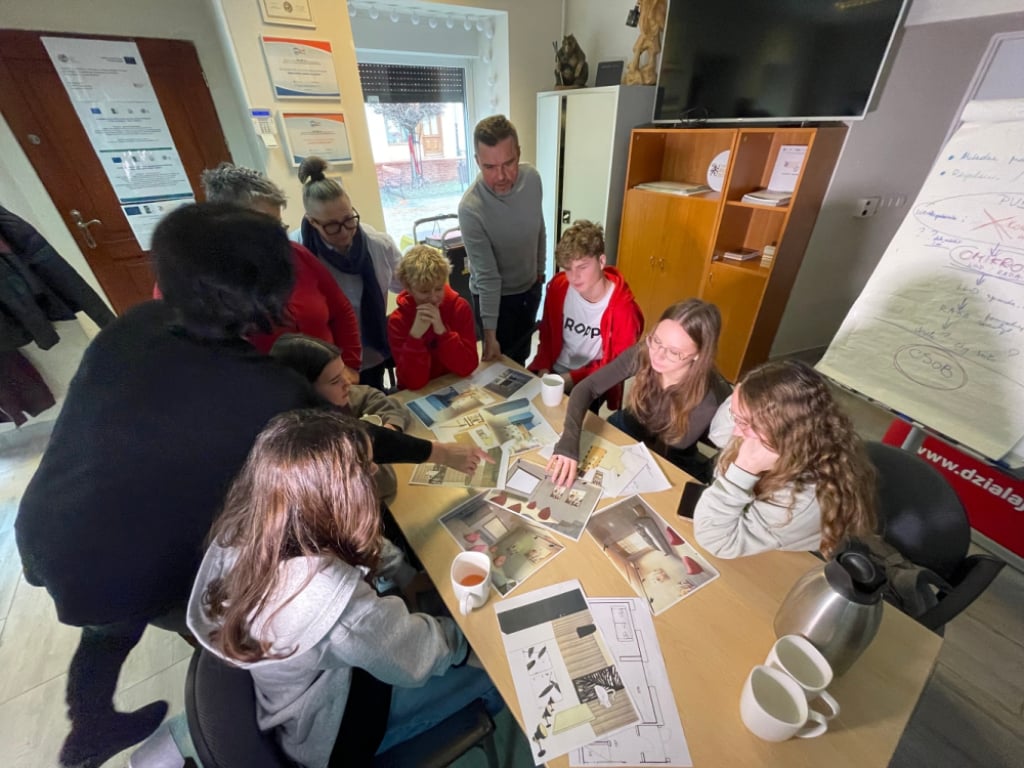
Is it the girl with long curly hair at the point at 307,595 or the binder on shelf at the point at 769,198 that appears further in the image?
the binder on shelf at the point at 769,198

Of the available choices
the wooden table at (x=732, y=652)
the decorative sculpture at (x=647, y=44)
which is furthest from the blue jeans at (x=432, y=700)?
the decorative sculpture at (x=647, y=44)

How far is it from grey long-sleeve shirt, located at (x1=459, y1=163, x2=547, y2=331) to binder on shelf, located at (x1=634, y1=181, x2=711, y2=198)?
1104 mm

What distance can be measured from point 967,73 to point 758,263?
1.16m

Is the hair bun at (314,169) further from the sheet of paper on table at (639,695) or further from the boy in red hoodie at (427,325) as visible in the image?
the sheet of paper on table at (639,695)

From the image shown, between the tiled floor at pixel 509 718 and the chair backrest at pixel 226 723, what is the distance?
0.87 metres

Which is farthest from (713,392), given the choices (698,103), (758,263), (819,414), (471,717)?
(698,103)

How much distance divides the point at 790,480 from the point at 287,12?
308 centimetres

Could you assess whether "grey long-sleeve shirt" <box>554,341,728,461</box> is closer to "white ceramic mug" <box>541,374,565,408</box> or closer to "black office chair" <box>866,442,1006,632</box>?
"white ceramic mug" <box>541,374,565,408</box>

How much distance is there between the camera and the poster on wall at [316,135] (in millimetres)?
2426

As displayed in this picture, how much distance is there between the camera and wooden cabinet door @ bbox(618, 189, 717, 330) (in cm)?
271

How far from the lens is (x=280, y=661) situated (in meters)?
0.64

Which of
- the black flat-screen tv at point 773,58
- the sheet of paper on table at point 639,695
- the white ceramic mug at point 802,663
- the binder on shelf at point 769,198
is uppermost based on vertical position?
the black flat-screen tv at point 773,58

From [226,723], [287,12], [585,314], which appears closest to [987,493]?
[585,314]

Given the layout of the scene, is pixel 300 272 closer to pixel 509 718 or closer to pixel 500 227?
pixel 500 227
